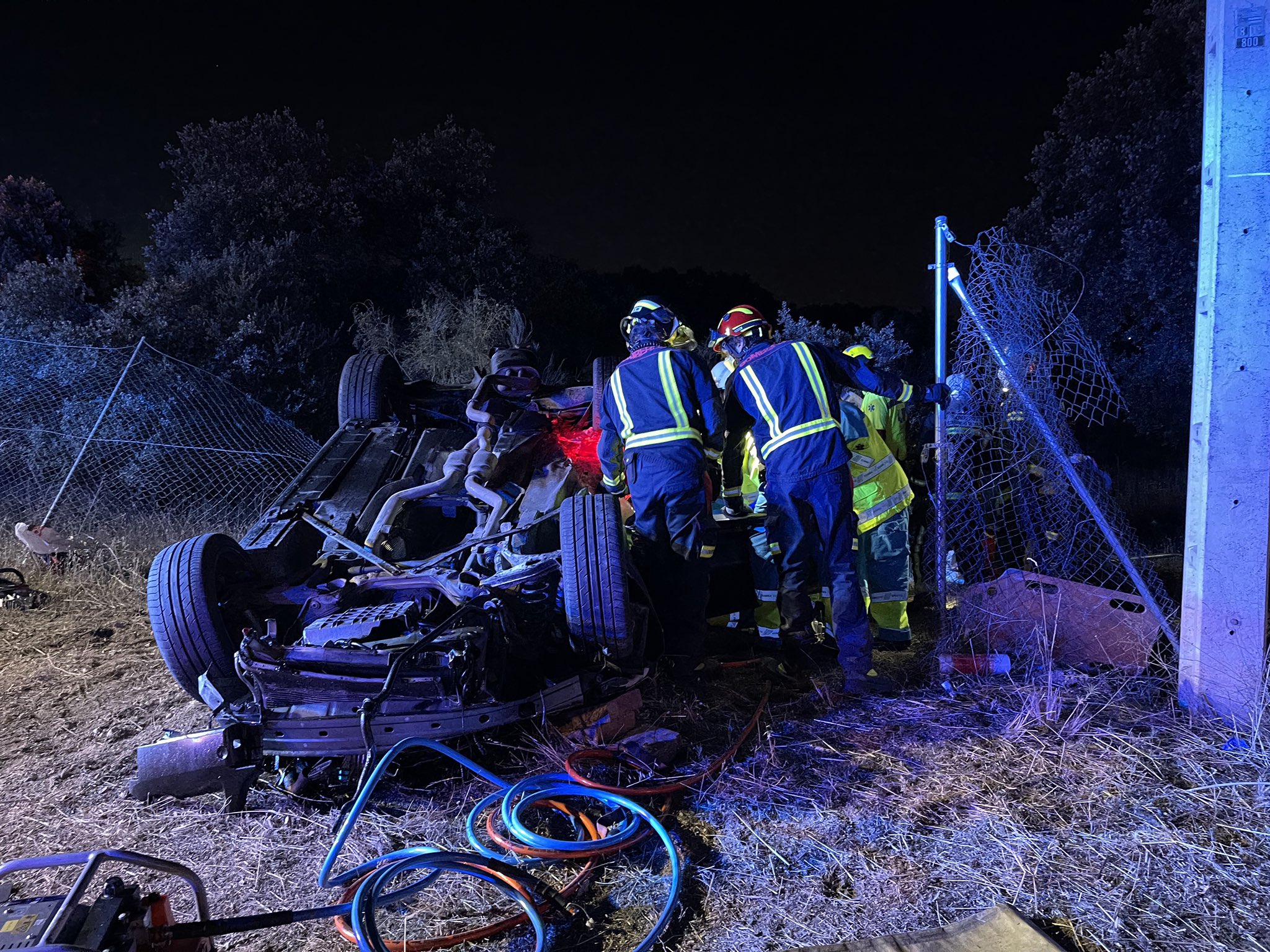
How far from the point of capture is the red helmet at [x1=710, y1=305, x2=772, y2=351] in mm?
4738

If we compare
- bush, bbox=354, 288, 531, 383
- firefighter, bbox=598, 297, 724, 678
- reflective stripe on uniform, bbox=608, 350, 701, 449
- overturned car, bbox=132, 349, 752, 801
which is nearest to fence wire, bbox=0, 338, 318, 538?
bush, bbox=354, 288, 531, 383

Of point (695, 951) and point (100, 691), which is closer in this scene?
point (695, 951)

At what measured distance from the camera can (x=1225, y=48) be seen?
3.20 m

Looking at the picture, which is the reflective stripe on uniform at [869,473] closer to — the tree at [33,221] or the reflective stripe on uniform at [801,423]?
the reflective stripe on uniform at [801,423]

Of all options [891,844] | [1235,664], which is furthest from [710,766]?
[1235,664]

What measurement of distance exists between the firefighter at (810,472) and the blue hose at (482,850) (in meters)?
1.80

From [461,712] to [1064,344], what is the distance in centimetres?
380

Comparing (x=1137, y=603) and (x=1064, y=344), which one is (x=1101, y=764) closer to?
(x=1137, y=603)

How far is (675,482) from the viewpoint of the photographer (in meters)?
4.15

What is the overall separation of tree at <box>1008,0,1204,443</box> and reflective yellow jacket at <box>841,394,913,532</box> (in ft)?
22.9

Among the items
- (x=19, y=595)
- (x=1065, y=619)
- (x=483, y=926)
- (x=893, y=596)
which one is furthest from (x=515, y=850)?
(x=19, y=595)

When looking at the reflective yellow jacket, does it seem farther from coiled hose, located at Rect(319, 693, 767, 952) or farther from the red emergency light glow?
coiled hose, located at Rect(319, 693, 767, 952)

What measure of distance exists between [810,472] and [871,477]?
671 millimetres

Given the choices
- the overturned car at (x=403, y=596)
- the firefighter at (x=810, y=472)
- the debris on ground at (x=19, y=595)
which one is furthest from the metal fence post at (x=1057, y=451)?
the debris on ground at (x=19, y=595)
